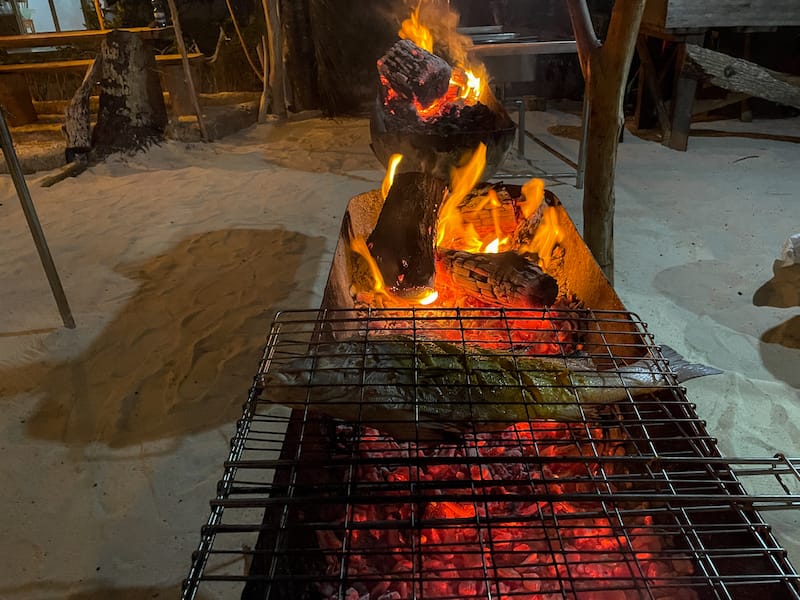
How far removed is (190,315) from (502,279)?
2276 millimetres

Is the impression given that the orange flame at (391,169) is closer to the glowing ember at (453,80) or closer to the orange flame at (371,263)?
the orange flame at (371,263)

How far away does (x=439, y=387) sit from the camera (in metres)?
1.71

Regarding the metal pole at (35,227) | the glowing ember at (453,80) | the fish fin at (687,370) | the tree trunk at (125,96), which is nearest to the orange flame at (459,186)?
the glowing ember at (453,80)

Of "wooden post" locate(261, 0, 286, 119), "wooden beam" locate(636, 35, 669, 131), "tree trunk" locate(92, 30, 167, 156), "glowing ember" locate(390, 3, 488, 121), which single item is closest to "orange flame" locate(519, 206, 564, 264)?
"glowing ember" locate(390, 3, 488, 121)

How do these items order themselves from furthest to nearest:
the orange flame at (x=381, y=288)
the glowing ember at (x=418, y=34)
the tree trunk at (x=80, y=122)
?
the tree trunk at (x=80, y=122), the glowing ember at (x=418, y=34), the orange flame at (x=381, y=288)

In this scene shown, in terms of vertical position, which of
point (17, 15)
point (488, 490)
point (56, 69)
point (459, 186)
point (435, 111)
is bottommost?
point (488, 490)

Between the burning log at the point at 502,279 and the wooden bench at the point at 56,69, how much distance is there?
6.70 metres

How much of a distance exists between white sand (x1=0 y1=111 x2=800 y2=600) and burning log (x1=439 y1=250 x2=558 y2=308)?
3.48 ft

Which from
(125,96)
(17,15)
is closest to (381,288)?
(125,96)

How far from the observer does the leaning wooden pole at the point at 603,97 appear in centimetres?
298

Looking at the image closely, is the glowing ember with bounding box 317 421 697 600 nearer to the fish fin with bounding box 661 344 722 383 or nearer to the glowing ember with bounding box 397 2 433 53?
the fish fin with bounding box 661 344 722 383

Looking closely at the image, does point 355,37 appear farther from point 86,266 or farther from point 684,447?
point 684,447

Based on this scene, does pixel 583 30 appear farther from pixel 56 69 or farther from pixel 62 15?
pixel 62 15

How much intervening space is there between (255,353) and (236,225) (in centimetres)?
228
